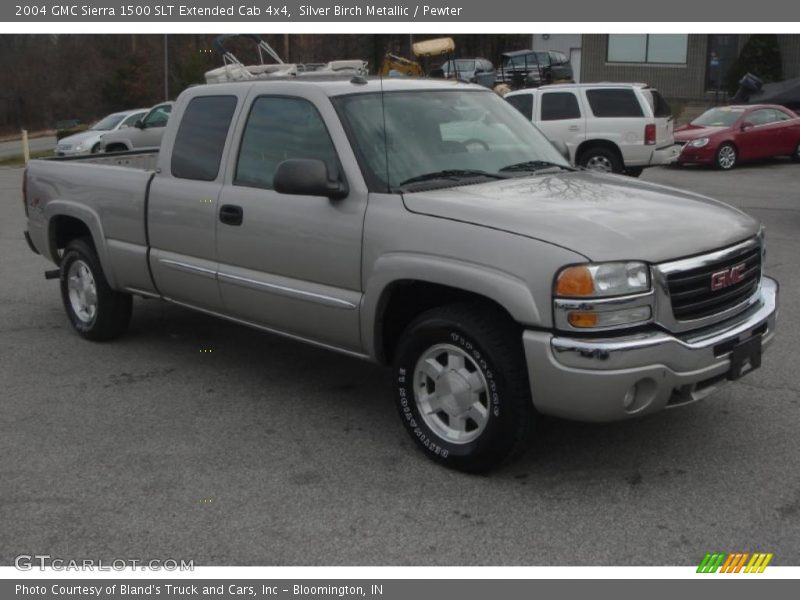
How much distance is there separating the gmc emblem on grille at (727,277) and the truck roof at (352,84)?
6.78 ft

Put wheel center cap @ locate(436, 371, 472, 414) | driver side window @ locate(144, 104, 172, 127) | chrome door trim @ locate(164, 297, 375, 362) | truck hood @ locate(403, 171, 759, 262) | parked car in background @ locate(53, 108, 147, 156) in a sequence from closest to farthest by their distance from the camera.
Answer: truck hood @ locate(403, 171, 759, 262) < wheel center cap @ locate(436, 371, 472, 414) < chrome door trim @ locate(164, 297, 375, 362) < driver side window @ locate(144, 104, 172, 127) < parked car in background @ locate(53, 108, 147, 156)

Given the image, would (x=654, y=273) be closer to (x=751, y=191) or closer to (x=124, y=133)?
(x=751, y=191)

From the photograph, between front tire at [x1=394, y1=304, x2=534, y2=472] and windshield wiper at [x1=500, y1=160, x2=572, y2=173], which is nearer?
front tire at [x1=394, y1=304, x2=534, y2=472]

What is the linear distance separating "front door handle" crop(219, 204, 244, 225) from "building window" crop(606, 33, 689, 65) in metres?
33.6

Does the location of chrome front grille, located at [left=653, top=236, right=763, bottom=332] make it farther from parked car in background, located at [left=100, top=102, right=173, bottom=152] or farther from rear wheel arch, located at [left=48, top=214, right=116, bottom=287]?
parked car in background, located at [left=100, top=102, right=173, bottom=152]

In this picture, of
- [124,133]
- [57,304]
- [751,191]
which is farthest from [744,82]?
[57,304]

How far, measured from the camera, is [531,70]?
3047 centimetres

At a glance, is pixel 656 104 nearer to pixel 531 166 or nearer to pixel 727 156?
pixel 727 156

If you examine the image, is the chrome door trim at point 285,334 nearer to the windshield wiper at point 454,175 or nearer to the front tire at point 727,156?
the windshield wiper at point 454,175

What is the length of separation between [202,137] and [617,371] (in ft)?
10.4

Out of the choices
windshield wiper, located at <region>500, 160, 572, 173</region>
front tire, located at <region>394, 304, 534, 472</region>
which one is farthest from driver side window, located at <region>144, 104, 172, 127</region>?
front tire, located at <region>394, 304, 534, 472</region>

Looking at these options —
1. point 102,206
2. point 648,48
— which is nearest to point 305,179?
point 102,206

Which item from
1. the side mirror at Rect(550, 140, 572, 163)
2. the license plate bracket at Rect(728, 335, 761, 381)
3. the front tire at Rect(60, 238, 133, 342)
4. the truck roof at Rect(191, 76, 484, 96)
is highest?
the truck roof at Rect(191, 76, 484, 96)

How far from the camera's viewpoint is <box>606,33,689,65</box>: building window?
35.9 m
